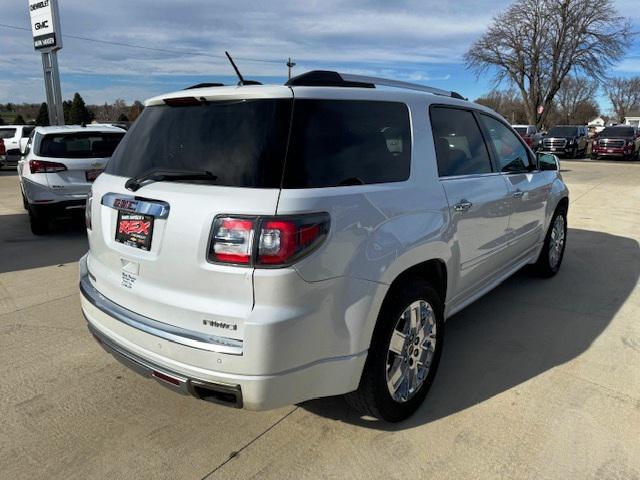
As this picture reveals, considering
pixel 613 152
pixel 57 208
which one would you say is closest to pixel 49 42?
pixel 57 208

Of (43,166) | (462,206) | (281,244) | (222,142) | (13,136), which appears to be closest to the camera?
(281,244)

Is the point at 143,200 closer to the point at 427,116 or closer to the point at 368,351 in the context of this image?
the point at 368,351

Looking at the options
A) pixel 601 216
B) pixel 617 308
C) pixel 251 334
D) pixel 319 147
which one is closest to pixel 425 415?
pixel 251 334

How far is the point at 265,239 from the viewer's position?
2.06 meters

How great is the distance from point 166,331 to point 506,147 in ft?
10.4

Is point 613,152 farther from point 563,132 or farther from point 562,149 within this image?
point 563,132

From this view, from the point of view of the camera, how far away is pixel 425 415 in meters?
2.89

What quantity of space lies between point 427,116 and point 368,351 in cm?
145

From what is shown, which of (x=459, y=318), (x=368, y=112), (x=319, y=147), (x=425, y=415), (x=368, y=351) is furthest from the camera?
(x=459, y=318)

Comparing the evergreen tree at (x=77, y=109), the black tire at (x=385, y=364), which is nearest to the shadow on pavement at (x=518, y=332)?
the black tire at (x=385, y=364)

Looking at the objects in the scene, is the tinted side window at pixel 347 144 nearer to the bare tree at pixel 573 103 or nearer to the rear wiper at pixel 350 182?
the rear wiper at pixel 350 182

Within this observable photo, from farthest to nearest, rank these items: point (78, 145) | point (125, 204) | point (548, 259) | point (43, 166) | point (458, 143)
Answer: point (78, 145), point (43, 166), point (548, 259), point (458, 143), point (125, 204)

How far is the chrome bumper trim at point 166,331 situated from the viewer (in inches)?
83.7

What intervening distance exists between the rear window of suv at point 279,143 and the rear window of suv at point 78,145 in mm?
5096
